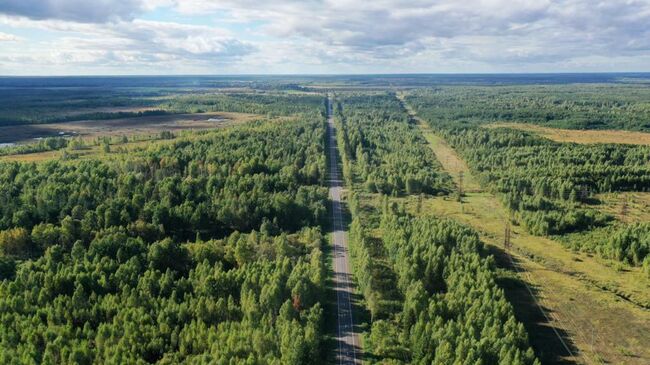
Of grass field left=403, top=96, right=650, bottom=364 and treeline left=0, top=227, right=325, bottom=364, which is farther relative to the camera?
grass field left=403, top=96, right=650, bottom=364

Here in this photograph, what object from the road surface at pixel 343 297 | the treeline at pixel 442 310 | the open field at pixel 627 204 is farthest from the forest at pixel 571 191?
the road surface at pixel 343 297

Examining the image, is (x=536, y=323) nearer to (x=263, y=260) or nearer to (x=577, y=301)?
(x=577, y=301)

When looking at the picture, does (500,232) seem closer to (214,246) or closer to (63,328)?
(214,246)

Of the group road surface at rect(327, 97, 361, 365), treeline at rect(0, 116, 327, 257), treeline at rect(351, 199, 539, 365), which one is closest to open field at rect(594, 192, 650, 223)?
treeline at rect(351, 199, 539, 365)

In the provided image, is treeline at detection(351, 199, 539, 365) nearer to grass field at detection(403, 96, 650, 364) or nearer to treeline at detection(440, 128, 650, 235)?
grass field at detection(403, 96, 650, 364)

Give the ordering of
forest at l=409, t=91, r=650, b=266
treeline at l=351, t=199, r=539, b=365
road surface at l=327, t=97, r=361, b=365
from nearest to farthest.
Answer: treeline at l=351, t=199, r=539, b=365
road surface at l=327, t=97, r=361, b=365
forest at l=409, t=91, r=650, b=266

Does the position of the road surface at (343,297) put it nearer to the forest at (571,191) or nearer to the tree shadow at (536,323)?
the tree shadow at (536,323)
